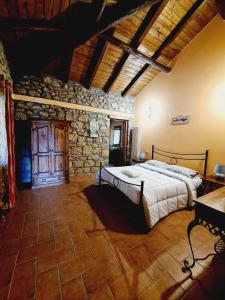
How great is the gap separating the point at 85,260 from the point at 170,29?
495 centimetres

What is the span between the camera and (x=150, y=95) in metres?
4.88

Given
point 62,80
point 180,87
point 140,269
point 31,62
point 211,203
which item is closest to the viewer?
point 211,203

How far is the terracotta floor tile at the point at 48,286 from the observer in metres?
1.24

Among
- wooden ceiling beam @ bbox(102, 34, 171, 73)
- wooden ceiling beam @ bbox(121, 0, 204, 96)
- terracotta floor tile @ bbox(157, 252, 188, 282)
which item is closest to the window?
wooden ceiling beam @ bbox(121, 0, 204, 96)

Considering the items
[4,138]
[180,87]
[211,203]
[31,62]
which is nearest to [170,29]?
[180,87]

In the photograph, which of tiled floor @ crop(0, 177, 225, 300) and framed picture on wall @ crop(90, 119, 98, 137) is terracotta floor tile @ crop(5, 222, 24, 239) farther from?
framed picture on wall @ crop(90, 119, 98, 137)

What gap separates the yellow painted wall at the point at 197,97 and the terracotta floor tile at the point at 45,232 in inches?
138

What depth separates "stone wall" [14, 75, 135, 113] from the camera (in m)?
3.76

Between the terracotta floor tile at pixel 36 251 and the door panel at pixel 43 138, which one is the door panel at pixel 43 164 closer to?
the door panel at pixel 43 138

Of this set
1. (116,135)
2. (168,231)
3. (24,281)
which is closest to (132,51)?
(168,231)

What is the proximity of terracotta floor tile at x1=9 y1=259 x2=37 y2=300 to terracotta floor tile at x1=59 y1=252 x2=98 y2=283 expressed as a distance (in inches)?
10.9

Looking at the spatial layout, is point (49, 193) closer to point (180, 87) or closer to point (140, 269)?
point (140, 269)

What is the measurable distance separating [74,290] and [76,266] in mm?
249

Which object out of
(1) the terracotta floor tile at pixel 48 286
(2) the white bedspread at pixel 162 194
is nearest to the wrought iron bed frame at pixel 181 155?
(2) the white bedspread at pixel 162 194
